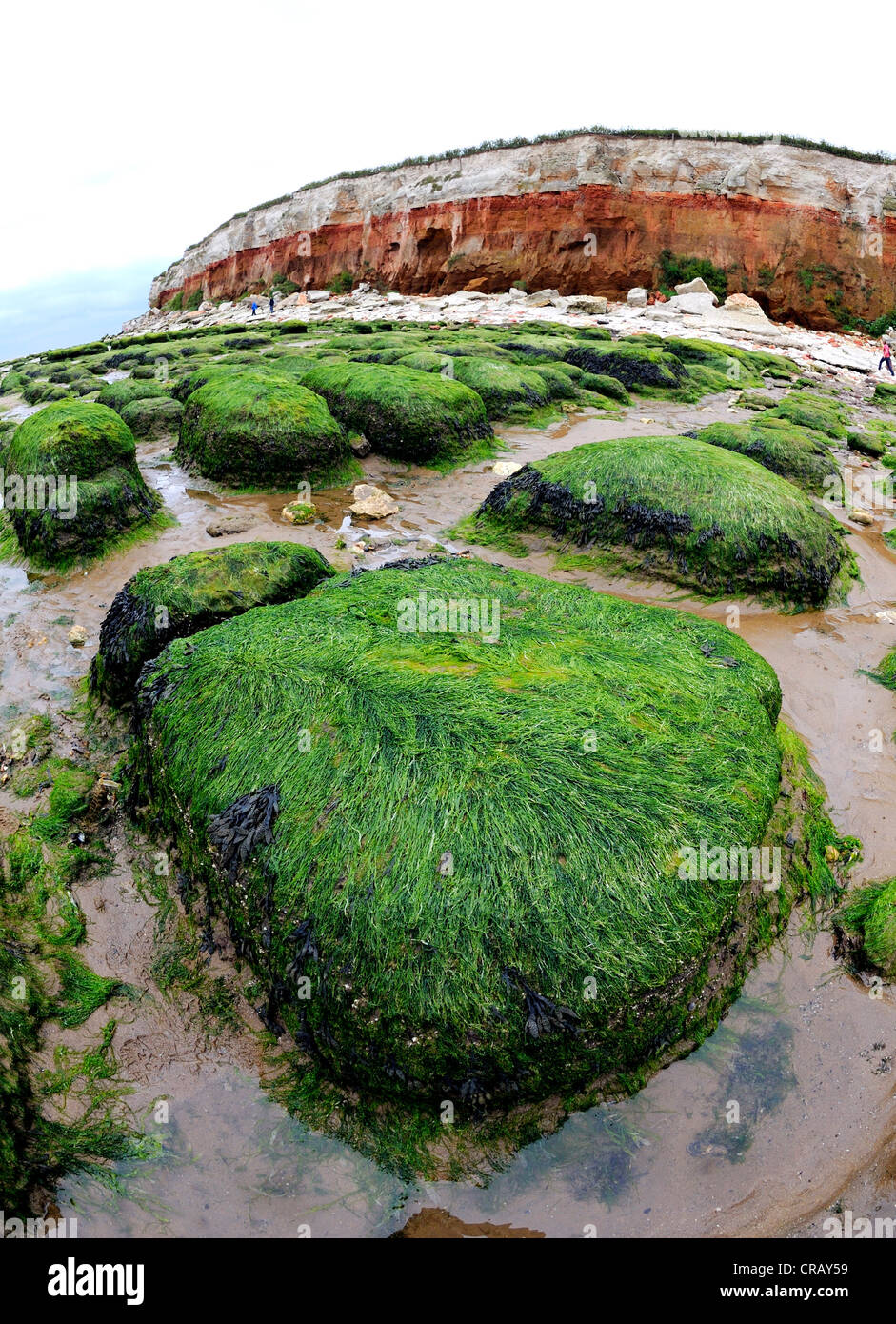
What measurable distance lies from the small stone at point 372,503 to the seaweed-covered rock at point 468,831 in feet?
12.7

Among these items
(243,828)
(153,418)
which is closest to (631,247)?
(153,418)

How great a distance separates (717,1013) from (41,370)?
81.4 ft

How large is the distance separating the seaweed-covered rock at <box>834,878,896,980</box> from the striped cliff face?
3217 cm

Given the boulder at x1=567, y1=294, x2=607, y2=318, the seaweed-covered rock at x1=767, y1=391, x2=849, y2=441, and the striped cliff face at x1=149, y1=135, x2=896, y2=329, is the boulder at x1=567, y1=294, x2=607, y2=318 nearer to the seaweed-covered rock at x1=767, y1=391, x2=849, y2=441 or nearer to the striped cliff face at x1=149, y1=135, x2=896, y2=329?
the striped cliff face at x1=149, y1=135, x2=896, y2=329

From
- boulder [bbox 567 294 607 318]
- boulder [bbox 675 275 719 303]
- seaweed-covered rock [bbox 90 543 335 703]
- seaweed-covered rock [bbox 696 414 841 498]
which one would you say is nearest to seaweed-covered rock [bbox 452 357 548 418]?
seaweed-covered rock [bbox 696 414 841 498]

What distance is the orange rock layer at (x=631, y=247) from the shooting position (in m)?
28.7

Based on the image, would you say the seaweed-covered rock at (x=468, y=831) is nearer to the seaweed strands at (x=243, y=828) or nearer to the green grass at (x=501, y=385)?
the seaweed strands at (x=243, y=828)

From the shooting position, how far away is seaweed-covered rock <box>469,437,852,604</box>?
736 cm

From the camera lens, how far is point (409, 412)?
10.4 meters

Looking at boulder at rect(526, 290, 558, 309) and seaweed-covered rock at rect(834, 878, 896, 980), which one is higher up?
boulder at rect(526, 290, 558, 309)

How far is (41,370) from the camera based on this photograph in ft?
69.5

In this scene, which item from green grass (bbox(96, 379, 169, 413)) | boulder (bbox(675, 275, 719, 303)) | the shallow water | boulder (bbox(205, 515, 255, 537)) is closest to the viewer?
the shallow water
